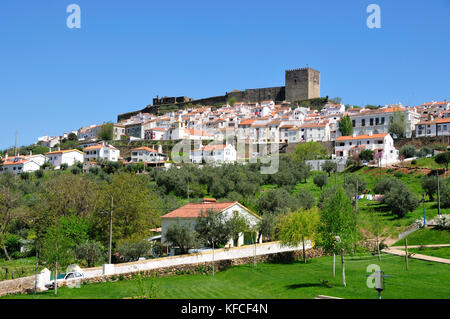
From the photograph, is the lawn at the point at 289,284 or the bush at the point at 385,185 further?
the bush at the point at 385,185

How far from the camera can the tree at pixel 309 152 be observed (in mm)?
76188

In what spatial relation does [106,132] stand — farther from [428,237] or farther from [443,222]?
[428,237]

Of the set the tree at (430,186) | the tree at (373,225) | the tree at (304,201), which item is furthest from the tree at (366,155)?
the tree at (373,225)

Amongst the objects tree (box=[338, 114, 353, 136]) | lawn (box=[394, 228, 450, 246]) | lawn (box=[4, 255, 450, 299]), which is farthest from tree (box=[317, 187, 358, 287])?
tree (box=[338, 114, 353, 136])

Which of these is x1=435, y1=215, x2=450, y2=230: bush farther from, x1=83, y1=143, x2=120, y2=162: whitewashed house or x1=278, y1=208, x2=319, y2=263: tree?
x1=83, y1=143, x2=120, y2=162: whitewashed house

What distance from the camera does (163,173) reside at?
6525 cm

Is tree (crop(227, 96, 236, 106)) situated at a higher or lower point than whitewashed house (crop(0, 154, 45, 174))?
higher

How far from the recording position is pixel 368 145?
7588cm

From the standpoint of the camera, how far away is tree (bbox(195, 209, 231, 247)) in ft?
100

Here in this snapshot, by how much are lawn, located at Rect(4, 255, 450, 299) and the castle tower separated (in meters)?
116

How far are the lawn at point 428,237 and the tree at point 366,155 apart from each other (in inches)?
1370

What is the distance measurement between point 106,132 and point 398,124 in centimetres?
7650

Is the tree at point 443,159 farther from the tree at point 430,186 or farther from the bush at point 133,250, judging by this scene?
the bush at point 133,250
